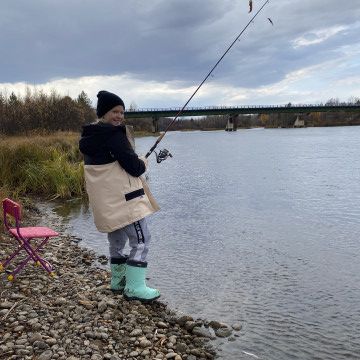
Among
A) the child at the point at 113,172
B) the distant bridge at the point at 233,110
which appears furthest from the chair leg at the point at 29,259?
the distant bridge at the point at 233,110

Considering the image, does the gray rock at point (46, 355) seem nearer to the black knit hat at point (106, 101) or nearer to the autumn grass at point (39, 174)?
the black knit hat at point (106, 101)

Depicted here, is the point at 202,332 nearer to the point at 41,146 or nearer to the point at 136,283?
the point at 136,283

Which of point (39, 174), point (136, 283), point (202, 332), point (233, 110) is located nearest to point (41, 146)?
point (39, 174)

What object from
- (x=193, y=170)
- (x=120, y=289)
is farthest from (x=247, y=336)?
(x=193, y=170)

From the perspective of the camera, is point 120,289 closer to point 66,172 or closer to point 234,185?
point 66,172

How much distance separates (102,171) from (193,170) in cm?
1848

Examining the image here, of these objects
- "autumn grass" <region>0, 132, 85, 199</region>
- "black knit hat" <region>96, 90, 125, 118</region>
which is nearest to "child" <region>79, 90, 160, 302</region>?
"black knit hat" <region>96, 90, 125, 118</region>

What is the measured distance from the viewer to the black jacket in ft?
15.0

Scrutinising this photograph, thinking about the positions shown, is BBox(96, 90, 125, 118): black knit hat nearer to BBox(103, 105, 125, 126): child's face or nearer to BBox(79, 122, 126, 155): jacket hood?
BBox(103, 105, 125, 126): child's face

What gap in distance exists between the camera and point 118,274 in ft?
17.2

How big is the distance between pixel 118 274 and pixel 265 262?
10.1ft

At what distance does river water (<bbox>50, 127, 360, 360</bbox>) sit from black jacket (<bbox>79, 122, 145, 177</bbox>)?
202cm

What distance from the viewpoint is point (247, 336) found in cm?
471

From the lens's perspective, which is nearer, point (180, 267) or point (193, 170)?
point (180, 267)
